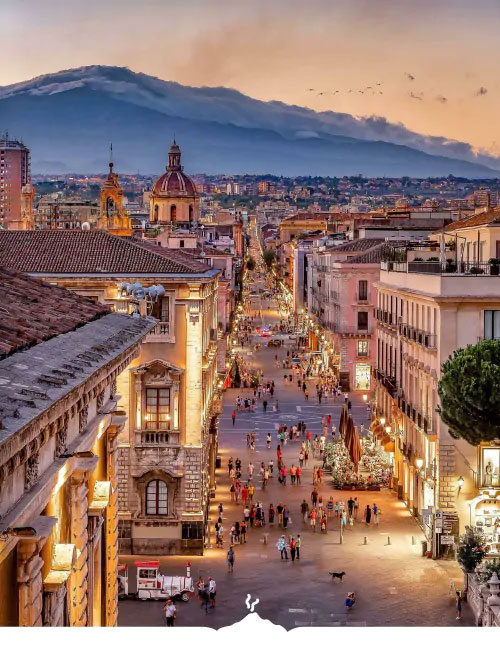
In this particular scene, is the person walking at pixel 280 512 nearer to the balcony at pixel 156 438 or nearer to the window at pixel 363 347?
the balcony at pixel 156 438

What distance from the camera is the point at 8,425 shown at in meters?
4.68

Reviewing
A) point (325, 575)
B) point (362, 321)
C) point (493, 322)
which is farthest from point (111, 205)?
point (325, 575)

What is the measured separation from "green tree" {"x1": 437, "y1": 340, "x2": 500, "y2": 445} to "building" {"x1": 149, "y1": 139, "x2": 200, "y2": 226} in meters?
81.2

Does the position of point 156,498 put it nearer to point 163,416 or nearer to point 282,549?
point 163,416

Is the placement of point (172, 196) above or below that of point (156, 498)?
above

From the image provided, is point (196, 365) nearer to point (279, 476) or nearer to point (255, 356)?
point (279, 476)

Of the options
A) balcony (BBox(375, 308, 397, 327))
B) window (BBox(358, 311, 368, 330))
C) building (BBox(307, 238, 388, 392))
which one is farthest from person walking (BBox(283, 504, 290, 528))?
window (BBox(358, 311, 368, 330))

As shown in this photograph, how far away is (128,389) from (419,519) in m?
7.85

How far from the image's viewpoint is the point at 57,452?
695 cm

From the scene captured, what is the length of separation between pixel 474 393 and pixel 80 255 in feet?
29.7

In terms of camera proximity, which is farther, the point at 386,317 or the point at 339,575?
the point at 386,317

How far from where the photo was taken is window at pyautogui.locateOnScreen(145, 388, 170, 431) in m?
26.0

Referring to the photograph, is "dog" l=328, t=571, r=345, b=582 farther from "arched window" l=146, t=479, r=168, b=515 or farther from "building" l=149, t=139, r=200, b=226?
"building" l=149, t=139, r=200, b=226
